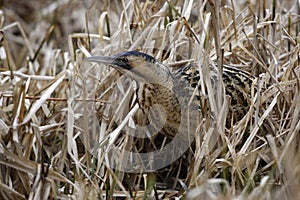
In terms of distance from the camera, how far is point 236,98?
2.05 meters

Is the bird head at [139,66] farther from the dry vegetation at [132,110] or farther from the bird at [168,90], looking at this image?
the dry vegetation at [132,110]

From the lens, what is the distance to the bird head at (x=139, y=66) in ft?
6.46

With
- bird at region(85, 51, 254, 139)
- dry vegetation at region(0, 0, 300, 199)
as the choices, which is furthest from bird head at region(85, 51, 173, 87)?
dry vegetation at region(0, 0, 300, 199)

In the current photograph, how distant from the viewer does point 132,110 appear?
6.73 feet

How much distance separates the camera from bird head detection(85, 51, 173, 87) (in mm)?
1968

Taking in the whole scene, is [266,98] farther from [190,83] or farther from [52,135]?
[52,135]

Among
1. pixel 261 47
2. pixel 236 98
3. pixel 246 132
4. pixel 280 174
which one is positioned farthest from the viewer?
pixel 261 47

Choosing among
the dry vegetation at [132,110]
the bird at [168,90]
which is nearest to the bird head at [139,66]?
the bird at [168,90]

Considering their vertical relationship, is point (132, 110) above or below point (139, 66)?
below

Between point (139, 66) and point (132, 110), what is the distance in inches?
6.0

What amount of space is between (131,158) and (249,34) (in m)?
0.62

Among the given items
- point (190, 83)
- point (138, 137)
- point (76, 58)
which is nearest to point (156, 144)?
point (138, 137)

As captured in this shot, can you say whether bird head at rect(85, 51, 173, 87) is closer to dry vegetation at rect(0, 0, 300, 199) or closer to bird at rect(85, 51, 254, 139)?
bird at rect(85, 51, 254, 139)

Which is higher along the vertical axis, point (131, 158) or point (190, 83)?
point (190, 83)
